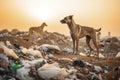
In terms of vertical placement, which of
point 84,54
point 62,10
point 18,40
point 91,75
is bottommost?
point 91,75

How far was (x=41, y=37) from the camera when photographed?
10.0 feet

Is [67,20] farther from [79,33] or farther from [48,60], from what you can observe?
[48,60]

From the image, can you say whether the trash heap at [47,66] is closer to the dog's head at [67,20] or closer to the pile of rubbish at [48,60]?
the pile of rubbish at [48,60]

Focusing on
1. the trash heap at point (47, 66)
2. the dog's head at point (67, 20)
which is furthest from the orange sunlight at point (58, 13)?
the trash heap at point (47, 66)

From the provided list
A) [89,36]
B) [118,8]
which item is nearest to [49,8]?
[89,36]

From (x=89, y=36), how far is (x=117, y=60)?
420mm

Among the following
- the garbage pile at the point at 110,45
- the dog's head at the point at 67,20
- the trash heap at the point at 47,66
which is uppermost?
the dog's head at the point at 67,20

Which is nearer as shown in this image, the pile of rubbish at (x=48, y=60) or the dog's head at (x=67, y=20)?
the pile of rubbish at (x=48, y=60)

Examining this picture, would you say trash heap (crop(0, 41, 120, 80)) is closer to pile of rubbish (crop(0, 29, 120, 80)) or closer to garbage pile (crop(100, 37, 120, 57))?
pile of rubbish (crop(0, 29, 120, 80))

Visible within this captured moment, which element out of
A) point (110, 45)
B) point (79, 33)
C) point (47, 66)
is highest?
point (79, 33)

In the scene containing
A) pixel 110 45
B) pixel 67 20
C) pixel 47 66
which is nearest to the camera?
pixel 47 66

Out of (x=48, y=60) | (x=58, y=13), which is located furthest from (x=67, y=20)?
(x=48, y=60)

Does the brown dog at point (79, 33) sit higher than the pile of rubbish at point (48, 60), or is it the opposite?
the brown dog at point (79, 33)

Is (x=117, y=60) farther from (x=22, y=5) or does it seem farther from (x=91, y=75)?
(x=22, y=5)
